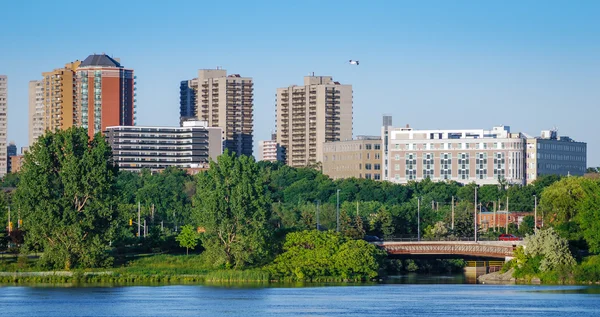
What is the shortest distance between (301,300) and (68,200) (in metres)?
30.4

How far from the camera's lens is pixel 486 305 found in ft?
300

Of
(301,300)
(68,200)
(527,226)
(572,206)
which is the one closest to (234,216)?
(68,200)

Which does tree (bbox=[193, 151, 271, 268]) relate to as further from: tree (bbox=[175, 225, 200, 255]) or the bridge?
the bridge

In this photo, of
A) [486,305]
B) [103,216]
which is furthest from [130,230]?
[486,305]

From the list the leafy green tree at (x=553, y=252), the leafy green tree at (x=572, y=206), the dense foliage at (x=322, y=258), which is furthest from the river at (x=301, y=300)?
the leafy green tree at (x=572, y=206)

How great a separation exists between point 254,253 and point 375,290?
1291cm

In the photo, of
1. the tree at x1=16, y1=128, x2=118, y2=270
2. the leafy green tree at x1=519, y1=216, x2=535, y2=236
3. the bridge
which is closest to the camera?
the tree at x1=16, y1=128, x2=118, y2=270

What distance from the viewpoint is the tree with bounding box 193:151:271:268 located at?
114 metres

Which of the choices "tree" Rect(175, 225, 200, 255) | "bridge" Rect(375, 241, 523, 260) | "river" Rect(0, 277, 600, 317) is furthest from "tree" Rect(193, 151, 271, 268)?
"bridge" Rect(375, 241, 523, 260)

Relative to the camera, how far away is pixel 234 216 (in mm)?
115625

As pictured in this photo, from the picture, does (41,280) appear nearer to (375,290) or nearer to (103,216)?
(103,216)

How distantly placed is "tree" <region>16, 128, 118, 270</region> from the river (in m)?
8.62

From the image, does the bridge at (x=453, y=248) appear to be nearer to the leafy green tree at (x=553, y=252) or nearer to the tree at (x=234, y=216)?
the leafy green tree at (x=553, y=252)

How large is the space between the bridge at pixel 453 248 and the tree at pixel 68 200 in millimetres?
25826
